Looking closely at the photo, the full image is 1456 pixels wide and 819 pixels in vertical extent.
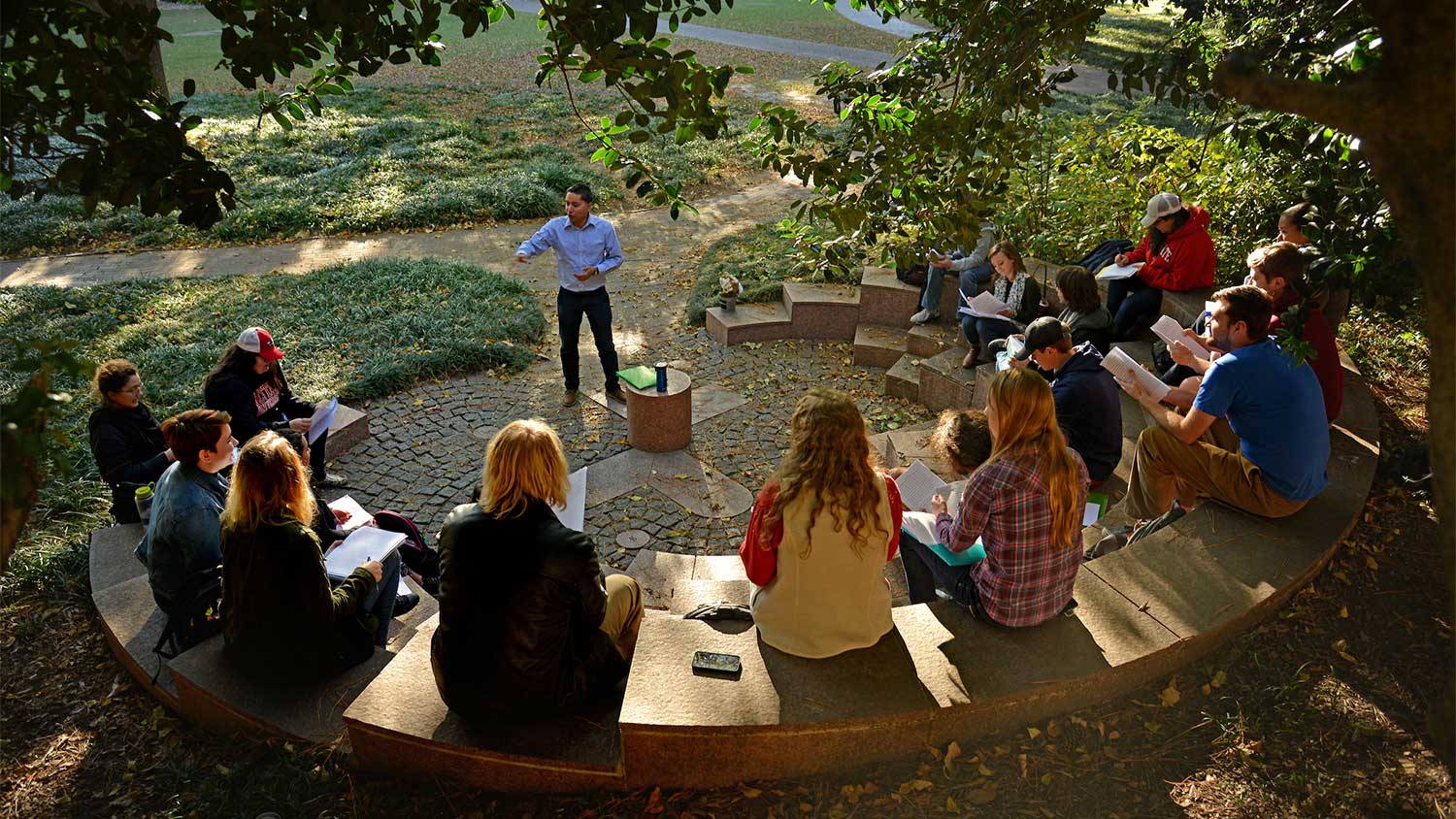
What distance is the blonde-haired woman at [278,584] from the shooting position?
3.69 meters

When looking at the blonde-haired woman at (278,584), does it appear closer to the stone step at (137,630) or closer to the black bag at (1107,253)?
the stone step at (137,630)

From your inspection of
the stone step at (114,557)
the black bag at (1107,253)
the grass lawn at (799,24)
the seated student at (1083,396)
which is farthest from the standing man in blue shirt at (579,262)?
the grass lawn at (799,24)

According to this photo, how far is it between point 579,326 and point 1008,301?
12.4 feet

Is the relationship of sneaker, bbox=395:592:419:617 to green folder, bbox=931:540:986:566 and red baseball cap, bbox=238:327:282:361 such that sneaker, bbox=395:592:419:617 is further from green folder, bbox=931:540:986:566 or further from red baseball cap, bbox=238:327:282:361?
green folder, bbox=931:540:986:566

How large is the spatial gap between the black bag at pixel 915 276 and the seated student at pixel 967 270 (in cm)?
12

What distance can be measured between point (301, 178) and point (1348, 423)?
15544 millimetres

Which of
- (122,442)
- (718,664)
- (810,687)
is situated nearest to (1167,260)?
(810,687)

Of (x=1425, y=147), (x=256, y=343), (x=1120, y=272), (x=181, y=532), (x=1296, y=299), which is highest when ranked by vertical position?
(x=1425, y=147)

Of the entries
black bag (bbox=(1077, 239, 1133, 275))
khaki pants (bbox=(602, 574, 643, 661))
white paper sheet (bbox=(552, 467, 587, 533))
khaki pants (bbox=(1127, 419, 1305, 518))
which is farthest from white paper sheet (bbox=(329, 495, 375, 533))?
black bag (bbox=(1077, 239, 1133, 275))

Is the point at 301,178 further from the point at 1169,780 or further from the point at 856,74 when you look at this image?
the point at 1169,780

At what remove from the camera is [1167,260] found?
23.6ft

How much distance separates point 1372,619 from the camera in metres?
4.18

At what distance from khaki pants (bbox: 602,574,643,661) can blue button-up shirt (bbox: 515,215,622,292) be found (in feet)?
13.9

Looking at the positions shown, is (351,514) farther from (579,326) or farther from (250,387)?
(579,326)
